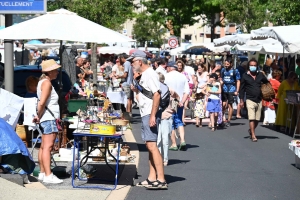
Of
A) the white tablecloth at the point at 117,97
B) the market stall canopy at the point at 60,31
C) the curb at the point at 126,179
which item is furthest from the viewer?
the white tablecloth at the point at 117,97

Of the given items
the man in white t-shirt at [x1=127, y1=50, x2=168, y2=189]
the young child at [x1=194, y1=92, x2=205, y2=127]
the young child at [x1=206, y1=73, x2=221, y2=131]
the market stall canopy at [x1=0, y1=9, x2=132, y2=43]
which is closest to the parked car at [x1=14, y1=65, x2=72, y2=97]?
the market stall canopy at [x1=0, y1=9, x2=132, y2=43]

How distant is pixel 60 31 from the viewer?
11.3 meters

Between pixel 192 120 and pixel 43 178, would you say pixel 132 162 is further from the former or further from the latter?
pixel 192 120

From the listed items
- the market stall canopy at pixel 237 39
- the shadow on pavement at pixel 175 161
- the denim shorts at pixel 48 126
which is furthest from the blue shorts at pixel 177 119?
the market stall canopy at pixel 237 39

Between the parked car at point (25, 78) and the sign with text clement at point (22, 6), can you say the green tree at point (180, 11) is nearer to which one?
the parked car at point (25, 78)

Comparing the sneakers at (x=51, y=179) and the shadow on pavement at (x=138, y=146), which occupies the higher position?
the sneakers at (x=51, y=179)

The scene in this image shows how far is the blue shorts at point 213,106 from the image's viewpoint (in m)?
18.0

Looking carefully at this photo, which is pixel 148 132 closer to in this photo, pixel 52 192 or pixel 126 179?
pixel 126 179

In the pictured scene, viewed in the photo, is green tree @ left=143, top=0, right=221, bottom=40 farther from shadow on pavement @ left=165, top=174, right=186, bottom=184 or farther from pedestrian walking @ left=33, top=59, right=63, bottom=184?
pedestrian walking @ left=33, top=59, right=63, bottom=184

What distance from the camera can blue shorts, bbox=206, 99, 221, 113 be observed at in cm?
1800

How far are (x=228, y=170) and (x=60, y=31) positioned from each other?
368cm

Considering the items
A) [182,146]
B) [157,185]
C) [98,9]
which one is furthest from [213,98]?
[157,185]

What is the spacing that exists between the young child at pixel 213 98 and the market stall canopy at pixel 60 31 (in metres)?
6.54

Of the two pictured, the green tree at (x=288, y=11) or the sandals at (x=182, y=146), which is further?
the green tree at (x=288, y=11)
